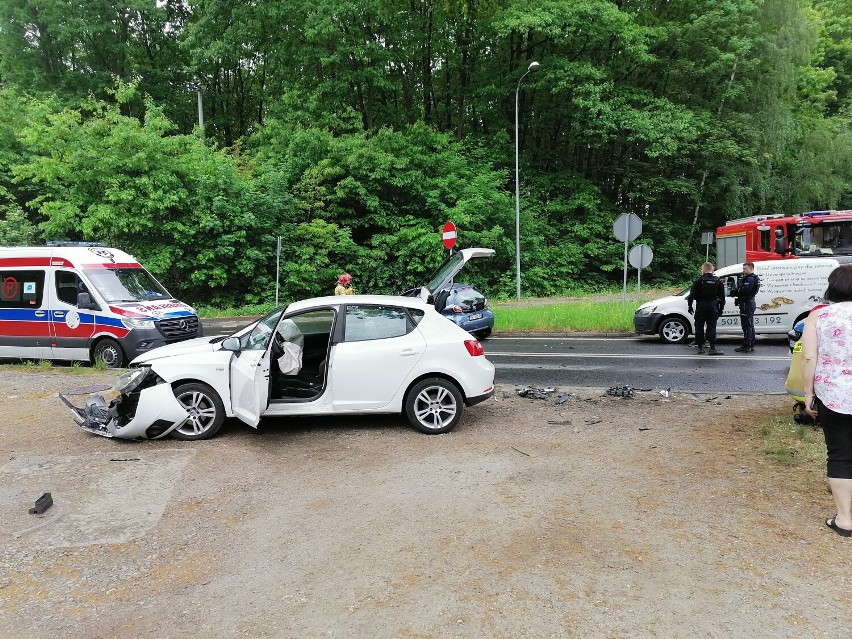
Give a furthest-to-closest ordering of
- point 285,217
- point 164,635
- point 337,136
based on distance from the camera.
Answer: point 337,136
point 285,217
point 164,635

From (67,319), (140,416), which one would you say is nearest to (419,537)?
(140,416)

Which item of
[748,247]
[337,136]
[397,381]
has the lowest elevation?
[397,381]

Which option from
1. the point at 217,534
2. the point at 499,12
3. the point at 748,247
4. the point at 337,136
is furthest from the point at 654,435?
the point at 499,12

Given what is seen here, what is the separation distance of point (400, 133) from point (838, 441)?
25.9 m

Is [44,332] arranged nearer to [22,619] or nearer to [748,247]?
[22,619]

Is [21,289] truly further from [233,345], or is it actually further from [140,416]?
[233,345]

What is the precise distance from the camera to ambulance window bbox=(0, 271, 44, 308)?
37.4 ft

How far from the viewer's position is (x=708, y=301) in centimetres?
1200

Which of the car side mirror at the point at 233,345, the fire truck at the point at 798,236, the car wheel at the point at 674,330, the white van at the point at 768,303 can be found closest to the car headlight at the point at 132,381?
the car side mirror at the point at 233,345

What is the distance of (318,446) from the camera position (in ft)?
21.3

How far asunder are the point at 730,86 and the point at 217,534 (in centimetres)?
3311

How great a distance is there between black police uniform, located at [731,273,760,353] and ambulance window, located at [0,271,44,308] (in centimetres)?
1371

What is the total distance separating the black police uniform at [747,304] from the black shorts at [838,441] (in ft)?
29.6

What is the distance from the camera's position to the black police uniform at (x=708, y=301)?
11.9 meters
